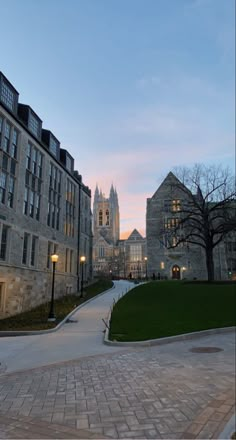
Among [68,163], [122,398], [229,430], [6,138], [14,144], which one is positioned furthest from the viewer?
[68,163]

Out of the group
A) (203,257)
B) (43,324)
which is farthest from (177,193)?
(43,324)

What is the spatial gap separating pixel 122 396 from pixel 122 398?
124 mm

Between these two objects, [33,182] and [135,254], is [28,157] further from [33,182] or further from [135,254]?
[135,254]

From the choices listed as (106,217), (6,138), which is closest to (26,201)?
(6,138)

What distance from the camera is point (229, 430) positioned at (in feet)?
15.3

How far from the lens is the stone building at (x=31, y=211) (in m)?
22.1

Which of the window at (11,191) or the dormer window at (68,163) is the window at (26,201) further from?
the dormer window at (68,163)

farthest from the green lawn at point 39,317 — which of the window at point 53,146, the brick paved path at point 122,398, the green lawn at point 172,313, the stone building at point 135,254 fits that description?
the stone building at point 135,254

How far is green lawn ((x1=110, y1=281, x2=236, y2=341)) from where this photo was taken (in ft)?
46.8

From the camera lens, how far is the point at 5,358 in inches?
420

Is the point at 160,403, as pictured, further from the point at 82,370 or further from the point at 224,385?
the point at 82,370

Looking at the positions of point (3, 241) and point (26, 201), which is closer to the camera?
point (3, 241)

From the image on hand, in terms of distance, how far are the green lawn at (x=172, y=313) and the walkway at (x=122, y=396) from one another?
3.40 metres

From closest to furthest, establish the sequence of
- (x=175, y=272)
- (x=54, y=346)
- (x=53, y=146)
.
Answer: (x=54, y=346) < (x=53, y=146) < (x=175, y=272)
